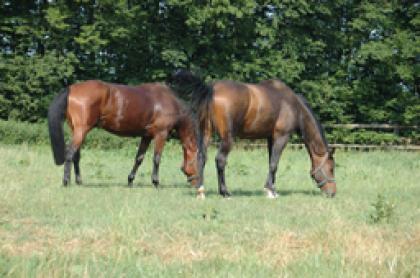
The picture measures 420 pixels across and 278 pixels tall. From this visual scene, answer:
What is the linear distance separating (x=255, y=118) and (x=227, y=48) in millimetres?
20044

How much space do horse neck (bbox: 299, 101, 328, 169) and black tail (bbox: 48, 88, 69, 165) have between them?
14.0ft

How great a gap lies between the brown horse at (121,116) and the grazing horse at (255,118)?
162 cm

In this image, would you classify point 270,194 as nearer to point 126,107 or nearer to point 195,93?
point 195,93

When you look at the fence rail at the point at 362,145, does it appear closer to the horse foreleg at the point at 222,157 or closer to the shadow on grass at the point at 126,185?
the shadow on grass at the point at 126,185

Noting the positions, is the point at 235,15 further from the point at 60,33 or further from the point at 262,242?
the point at 262,242

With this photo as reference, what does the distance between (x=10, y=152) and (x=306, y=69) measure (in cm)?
1764

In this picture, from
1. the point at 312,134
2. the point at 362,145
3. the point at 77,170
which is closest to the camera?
the point at 312,134

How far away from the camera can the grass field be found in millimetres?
5582

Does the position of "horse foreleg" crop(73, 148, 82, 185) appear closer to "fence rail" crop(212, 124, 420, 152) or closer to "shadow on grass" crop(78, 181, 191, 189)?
"shadow on grass" crop(78, 181, 191, 189)

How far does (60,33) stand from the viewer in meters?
29.4

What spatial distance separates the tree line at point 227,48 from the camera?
95.3 feet

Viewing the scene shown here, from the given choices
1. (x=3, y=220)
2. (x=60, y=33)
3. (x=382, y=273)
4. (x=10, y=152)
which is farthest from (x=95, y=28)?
(x=382, y=273)

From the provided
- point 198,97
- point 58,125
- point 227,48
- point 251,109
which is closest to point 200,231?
point 198,97

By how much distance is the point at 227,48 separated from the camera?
30.9 m
